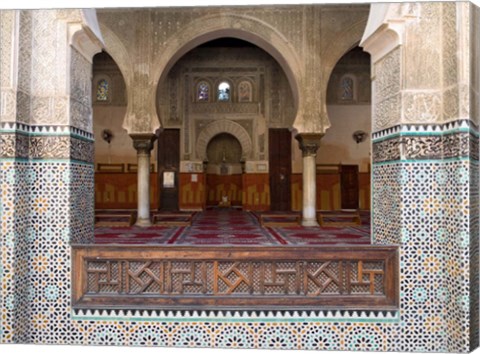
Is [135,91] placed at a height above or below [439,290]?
above

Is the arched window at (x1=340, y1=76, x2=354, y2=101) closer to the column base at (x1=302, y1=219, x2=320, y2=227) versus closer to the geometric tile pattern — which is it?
the column base at (x1=302, y1=219, x2=320, y2=227)

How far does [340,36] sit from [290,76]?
1090 millimetres

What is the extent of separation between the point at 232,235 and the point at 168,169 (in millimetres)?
5196

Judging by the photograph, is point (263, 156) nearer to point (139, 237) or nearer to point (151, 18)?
point (151, 18)

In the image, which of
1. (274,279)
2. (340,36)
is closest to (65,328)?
(274,279)

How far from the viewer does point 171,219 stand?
8711mm

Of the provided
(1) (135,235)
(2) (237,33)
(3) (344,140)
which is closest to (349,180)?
(3) (344,140)

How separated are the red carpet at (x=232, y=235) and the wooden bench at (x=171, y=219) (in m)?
0.18

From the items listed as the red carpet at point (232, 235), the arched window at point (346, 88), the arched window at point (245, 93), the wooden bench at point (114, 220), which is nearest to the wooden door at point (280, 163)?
the arched window at point (245, 93)

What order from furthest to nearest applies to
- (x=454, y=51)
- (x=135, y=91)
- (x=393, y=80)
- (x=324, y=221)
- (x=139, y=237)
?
(x=324, y=221), (x=135, y=91), (x=139, y=237), (x=393, y=80), (x=454, y=51)

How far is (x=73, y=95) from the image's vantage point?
10.6ft

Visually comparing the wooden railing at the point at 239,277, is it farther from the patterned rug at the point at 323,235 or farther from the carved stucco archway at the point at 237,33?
the carved stucco archway at the point at 237,33

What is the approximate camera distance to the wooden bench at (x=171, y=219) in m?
8.58

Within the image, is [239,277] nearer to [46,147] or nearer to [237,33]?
[46,147]
